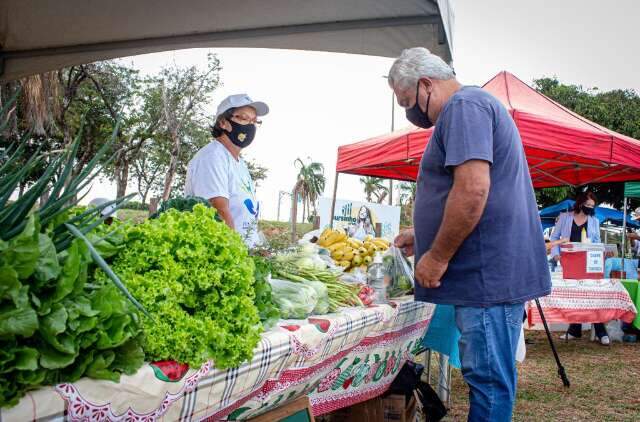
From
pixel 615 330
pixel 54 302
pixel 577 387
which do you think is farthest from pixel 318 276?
pixel 615 330

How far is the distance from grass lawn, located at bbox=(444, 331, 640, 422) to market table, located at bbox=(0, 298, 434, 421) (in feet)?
5.61

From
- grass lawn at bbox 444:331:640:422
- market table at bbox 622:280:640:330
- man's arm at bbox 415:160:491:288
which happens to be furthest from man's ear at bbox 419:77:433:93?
market table at bbox 622:280:640:330

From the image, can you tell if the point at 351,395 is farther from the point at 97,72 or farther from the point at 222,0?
the point at 97,72

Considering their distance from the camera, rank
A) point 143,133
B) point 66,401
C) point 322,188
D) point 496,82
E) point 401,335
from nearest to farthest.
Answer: point 66,401
point 401,335
point 496,82
point 143,133
point 322,188

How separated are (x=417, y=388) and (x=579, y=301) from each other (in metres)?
4.11

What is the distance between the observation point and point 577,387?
18.3 feet

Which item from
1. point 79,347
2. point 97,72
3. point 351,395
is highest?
point 97,72

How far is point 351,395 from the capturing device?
2801 mm

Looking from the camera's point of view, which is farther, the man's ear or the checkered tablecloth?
the checkered tablecloth

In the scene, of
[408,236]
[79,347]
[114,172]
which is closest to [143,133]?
[114,172]

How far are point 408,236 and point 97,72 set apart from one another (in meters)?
19.8

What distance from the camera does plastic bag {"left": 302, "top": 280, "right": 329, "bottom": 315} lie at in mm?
2398

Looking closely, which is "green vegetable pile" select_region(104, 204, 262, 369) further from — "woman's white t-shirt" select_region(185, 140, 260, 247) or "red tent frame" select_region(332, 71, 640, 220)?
"red tent frame" select_region(332, 71, 640, 220)

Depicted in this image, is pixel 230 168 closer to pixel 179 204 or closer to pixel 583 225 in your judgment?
pixel 179 204
